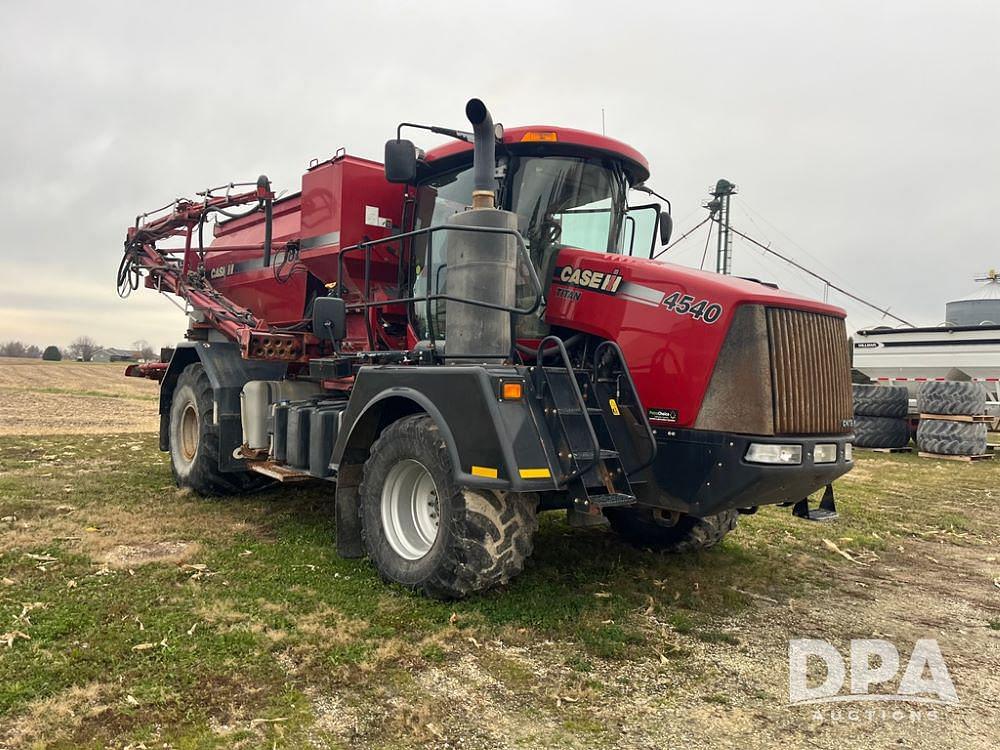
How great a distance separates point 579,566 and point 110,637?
120 inches

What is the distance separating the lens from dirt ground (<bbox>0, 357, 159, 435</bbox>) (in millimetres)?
14775

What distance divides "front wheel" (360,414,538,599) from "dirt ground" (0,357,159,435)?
1112 cm

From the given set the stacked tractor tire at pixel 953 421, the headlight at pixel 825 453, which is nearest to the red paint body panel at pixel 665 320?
the headlight at pixel 825 453

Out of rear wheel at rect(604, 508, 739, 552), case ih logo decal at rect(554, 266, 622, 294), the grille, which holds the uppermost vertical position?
case ih logo decal at rect(554, 266, 622, 294)

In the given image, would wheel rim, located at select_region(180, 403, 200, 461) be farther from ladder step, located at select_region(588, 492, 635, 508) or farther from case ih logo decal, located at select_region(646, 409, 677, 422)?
case ih logo decal, located at select_region(646, 409, 677, 422)

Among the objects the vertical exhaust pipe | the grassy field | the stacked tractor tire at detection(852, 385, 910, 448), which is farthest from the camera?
the stacked tractor tire at detection(852, 385, 910, 448)

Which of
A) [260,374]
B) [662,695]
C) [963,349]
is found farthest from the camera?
[963,349]

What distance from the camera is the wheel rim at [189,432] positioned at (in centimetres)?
805

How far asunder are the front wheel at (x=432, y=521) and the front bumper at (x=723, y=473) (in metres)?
0.84

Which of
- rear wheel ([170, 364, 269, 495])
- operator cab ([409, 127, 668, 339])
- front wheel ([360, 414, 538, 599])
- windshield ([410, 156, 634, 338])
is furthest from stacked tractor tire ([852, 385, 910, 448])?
front wheel ([360, 414, 538, 599])

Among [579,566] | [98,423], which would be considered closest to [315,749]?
[579,566]

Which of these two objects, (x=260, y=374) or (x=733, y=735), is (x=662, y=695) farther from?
(x=260, y=374)

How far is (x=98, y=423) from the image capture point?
15820 mm

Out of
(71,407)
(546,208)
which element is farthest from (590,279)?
(71,407)
